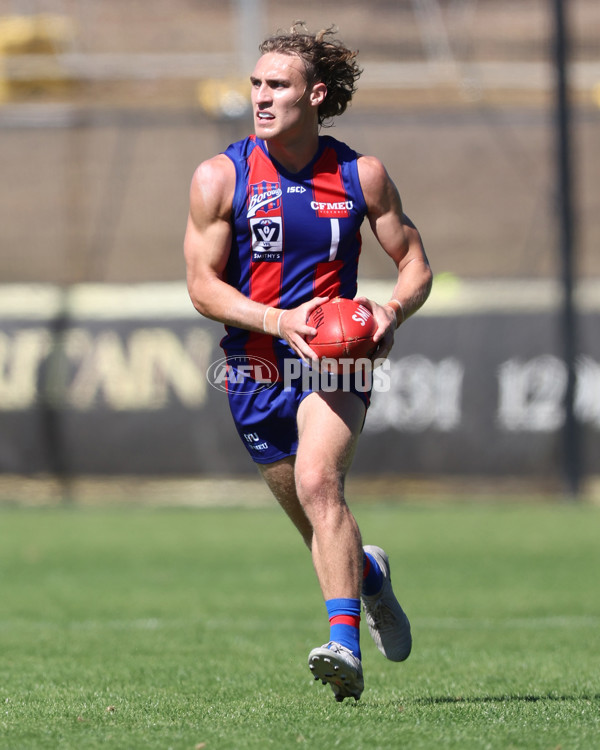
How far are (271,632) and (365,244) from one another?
29.1 ft

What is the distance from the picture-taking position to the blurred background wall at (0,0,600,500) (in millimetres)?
14109

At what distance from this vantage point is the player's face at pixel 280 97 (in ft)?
16.7

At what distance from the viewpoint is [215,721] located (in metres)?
4.46

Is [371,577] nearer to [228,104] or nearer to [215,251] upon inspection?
[215,251]

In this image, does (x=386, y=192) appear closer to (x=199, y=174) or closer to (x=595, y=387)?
(x=199, y=174)

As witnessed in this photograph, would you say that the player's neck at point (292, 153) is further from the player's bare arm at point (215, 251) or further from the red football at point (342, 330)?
the red football at point (342, 330)

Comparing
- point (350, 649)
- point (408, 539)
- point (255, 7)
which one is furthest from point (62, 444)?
point (350, 649)

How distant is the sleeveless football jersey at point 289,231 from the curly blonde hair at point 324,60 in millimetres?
234

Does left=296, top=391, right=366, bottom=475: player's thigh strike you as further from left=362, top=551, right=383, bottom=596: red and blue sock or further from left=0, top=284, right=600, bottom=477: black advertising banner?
left=0, top=284, right=600, bottom=477: black advertising banner

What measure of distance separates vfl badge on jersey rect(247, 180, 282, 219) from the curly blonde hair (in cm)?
45

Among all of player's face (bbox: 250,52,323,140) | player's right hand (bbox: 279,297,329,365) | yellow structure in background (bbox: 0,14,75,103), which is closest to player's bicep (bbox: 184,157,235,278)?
player's face (bbox: 250,52,323,140)

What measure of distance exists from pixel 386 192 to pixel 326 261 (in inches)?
14.0

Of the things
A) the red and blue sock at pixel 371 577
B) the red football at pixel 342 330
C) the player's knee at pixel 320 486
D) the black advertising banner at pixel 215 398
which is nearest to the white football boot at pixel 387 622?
the red and blue sock at pixel 371 577

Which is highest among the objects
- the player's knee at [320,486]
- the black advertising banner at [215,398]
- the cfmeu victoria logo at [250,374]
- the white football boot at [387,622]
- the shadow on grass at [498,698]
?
the cfmeu victoria logo at [250,374]
